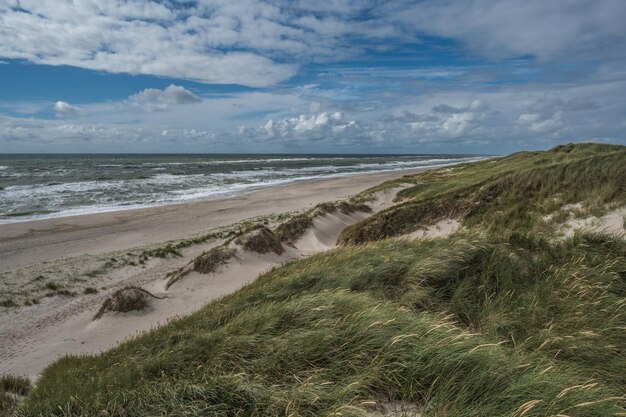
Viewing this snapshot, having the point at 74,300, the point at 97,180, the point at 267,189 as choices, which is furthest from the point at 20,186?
the point at 74,300

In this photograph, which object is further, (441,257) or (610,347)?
(441,257)

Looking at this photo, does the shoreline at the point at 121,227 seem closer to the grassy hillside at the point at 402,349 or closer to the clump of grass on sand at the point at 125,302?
the clump of grass on sand at the point at 125,302

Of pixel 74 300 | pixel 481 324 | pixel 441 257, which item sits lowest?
pixel 74 300

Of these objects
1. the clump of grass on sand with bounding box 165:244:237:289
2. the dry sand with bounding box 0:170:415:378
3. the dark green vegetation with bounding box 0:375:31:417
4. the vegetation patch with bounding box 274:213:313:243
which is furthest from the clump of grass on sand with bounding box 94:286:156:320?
the vegetation patch with bounding box 274:213:313:243

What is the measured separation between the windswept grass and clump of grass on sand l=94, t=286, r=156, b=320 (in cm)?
455

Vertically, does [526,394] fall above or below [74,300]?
above

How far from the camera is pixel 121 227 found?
27.6 meters

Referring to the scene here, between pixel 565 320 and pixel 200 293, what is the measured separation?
36.3 feet

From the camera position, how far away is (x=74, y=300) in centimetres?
1377

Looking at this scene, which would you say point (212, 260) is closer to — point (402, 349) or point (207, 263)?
point (207, 263)

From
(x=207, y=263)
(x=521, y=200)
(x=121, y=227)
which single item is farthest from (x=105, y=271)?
(x=521, y=200)

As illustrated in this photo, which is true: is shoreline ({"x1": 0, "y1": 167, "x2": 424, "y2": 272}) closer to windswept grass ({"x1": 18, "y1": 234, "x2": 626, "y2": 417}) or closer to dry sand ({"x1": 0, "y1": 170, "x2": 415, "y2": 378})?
dry sand ({"x1": 0, "y1": 170, "x2": 415, "y2": 378})

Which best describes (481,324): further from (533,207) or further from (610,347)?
(533,207)

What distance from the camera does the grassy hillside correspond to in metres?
3.39
